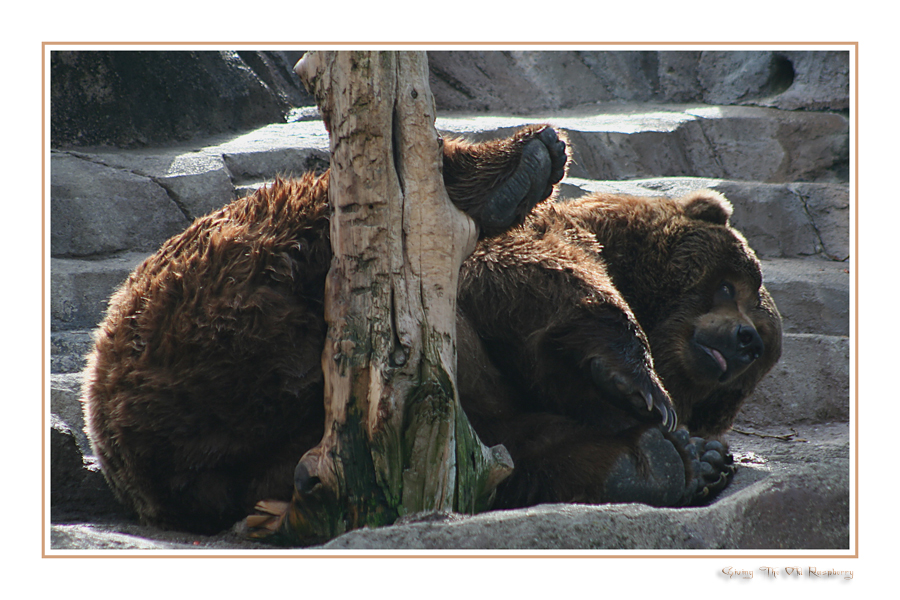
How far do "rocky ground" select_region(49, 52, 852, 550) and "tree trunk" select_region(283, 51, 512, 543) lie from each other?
183mm

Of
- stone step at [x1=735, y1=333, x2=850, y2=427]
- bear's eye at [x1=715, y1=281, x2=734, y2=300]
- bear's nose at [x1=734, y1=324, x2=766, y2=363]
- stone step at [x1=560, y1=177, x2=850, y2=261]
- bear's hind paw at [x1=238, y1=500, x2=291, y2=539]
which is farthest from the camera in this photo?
stone step at [x1=560, y1=177, x2=850, y2=261]

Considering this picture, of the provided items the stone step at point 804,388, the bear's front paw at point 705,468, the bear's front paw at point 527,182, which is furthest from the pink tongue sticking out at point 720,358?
the stone step at point 804,388

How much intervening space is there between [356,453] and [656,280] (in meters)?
1.77

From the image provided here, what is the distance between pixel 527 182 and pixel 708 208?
1.37 metres

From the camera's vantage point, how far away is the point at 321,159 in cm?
588

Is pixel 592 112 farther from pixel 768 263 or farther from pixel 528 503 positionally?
pixel 528 503

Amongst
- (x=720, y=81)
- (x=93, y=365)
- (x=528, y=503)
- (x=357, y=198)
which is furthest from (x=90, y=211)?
(x=720, y=81)

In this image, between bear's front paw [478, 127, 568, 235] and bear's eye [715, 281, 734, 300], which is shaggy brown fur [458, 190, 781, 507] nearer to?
bear's eye [715, 281, 734, 300]

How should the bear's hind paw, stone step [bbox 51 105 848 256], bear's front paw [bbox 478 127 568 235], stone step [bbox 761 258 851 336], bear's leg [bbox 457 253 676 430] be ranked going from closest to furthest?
the bear's hind paw, bear's front paw [bbox 478 127 568 235], bear's leg [bbox 457 253 676 430], stone step [bbox 51 105 848 256], stone step [bbox 761 258 851 336]

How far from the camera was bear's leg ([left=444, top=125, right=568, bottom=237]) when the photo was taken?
8.81 ft

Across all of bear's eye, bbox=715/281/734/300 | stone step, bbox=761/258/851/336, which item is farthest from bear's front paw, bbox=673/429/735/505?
stone step, bbox=761/258/851/336

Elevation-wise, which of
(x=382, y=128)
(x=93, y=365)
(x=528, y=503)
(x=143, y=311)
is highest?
(x=382, y=128)

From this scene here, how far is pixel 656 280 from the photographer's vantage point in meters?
3.57

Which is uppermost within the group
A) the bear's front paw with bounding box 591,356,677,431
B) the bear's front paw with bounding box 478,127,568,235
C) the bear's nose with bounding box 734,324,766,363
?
the bear's front paw with bounding box 478,127,568,235
